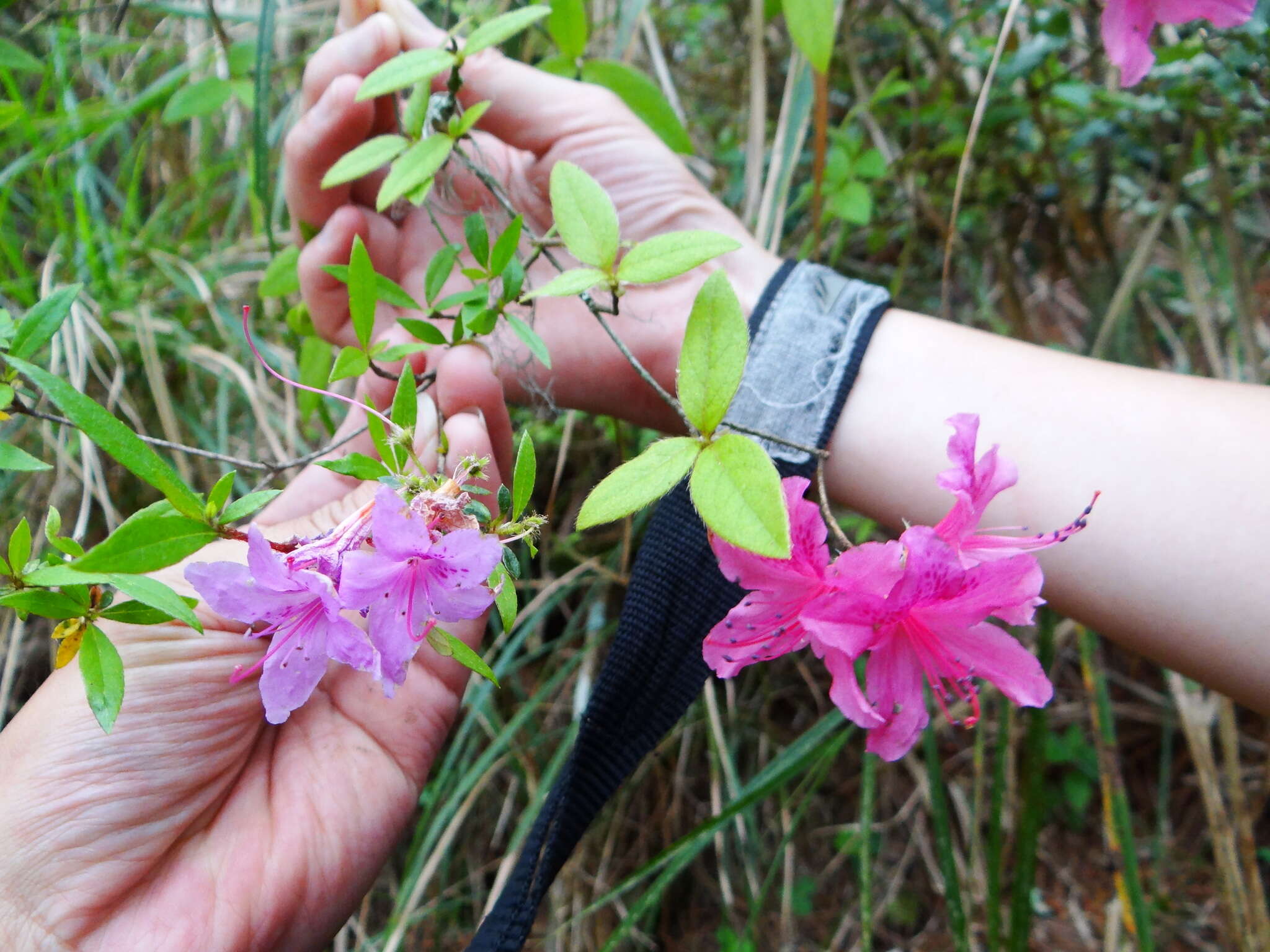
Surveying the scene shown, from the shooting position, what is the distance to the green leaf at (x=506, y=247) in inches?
27.4

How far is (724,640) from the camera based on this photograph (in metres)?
0.61

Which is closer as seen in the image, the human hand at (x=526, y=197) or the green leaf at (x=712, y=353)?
the green leaf at (x=712, y=353)

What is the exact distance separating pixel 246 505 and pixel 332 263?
0.60 meters

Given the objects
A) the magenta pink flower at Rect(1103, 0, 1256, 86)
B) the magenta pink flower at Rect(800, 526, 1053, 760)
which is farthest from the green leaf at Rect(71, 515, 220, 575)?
the magenta pink flower at Rect(1103, 0, 1256, 86)

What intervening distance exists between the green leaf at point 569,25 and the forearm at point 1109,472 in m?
0.48

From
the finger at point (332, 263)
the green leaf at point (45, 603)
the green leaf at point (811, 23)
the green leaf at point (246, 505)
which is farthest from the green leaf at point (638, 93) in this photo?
the green leaf at point (45, 603)

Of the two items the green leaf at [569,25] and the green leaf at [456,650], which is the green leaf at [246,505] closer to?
the green leaf at [456,650]

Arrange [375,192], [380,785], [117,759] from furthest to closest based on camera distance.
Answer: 1. [375,192]
2. [380,785]
3. [117,759]

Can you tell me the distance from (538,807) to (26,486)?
3.55 ft

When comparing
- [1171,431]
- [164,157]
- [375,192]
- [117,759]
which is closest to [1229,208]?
[1171,431]

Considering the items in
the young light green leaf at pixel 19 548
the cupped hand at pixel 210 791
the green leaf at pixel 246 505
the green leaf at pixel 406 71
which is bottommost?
the cupped hand at pixel 210 791

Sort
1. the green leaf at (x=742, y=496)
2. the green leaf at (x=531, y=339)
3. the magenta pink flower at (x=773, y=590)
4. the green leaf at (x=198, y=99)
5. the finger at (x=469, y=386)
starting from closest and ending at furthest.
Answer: the green leaf at (x=742, y=496)
the magenta pink flower at (x=773, y=590)
the green leaf at (x=531, y=339)
the finger at (x=469, y=386)
the green leaf at (x=198, y=99)

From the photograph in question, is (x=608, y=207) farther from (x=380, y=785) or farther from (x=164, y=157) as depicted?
(x=164, y=157)

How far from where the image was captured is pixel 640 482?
51cm
